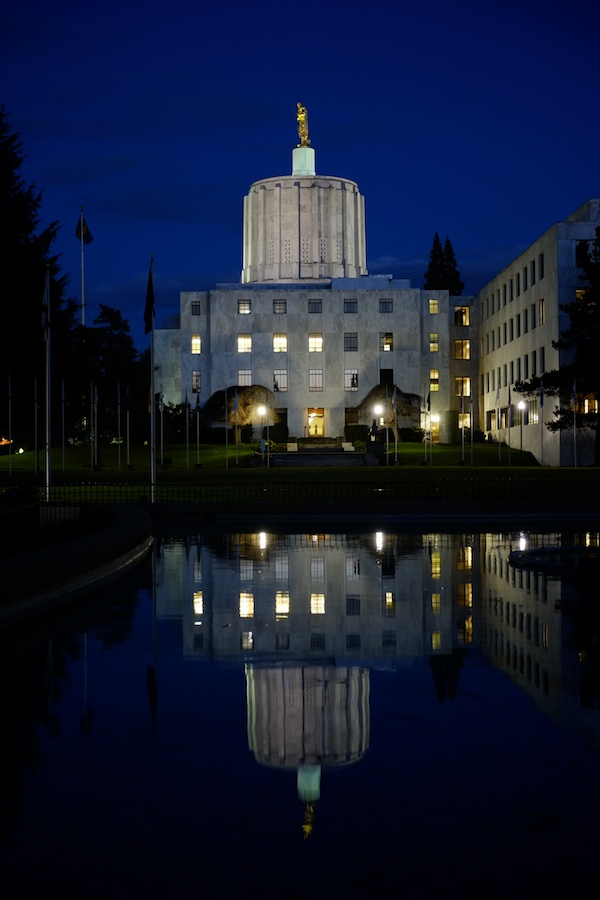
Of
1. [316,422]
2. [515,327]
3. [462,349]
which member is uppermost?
[515,327]

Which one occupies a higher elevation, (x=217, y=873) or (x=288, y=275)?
(x=288, y=275)

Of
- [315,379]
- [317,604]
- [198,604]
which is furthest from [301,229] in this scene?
[317,604]

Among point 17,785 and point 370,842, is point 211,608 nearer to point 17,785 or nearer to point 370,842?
point 17,785

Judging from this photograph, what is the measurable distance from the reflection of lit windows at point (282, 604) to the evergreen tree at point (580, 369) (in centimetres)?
5382

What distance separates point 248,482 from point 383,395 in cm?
4575

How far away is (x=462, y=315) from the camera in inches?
4272

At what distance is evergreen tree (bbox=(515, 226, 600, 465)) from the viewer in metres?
69.2

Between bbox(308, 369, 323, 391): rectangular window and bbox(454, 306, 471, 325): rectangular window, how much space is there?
50.9 feet

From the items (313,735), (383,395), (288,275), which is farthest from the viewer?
(288,275)

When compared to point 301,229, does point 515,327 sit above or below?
below

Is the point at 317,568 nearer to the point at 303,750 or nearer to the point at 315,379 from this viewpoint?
the point at 303,750

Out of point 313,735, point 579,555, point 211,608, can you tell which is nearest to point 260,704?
point 313,735

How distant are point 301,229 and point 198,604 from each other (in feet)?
322

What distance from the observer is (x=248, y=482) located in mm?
51469
